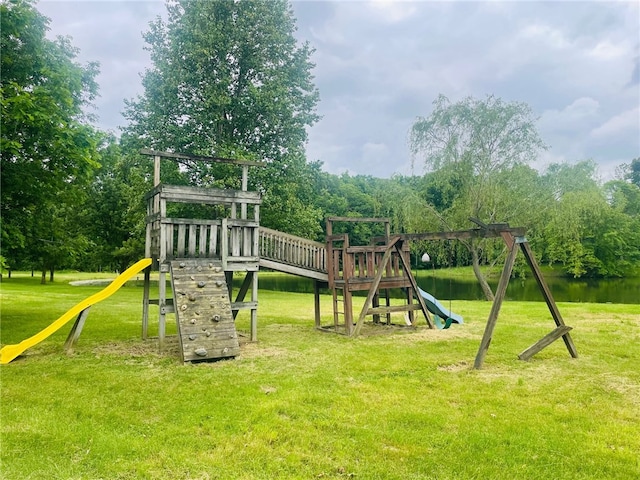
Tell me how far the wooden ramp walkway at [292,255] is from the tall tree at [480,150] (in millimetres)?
11583

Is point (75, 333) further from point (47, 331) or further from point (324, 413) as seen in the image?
point (324, 413)

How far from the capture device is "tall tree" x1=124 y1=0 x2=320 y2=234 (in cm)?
1966

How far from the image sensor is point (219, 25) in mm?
19672

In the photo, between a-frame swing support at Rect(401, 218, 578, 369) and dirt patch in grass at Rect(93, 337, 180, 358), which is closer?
a-frame swing support at Rect(401, 218, 578, 369)

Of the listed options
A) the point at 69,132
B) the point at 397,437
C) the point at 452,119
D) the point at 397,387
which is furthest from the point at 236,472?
the point at 452,119

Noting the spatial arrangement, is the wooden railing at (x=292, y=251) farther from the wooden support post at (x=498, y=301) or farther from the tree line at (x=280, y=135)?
the tree line at (x=280, y=135)

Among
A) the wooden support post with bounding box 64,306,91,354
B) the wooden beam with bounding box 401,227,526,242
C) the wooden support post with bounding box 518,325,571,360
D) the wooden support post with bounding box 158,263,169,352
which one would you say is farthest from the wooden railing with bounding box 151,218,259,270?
the wooden support post with bounding box 518,325,571,360

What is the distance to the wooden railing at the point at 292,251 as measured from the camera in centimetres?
1025

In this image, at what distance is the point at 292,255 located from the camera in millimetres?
10586

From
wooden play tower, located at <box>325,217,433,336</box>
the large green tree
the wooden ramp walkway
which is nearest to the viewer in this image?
the large green tree

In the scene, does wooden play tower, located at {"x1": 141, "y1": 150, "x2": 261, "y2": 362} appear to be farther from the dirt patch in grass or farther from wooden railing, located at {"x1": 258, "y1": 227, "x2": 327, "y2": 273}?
wooden railing, located at {"x1": 258, "y1": 227, "x2": 327, "y2": 273}

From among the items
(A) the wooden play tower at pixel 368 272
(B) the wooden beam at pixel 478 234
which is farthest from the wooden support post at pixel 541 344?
(A) the wooden play tower at pixel 368 272

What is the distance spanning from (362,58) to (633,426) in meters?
17.4

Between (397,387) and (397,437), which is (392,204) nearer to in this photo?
(397,387)
